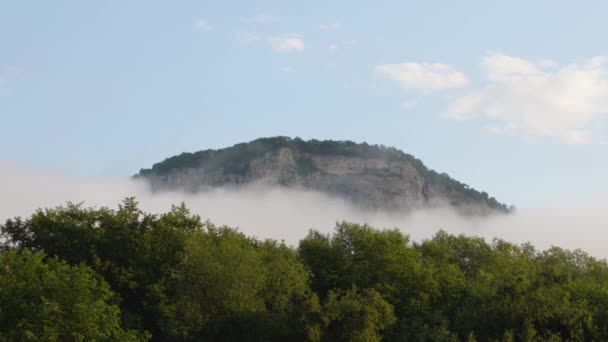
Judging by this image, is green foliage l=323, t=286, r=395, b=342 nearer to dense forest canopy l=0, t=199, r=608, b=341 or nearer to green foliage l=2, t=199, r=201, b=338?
dense forest canopy l=0, t=199, r=608, b=341

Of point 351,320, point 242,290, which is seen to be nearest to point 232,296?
point 242,290

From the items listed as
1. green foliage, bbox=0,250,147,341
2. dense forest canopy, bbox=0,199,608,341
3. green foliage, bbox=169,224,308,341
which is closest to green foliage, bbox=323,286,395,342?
dense forest canopy, bbox=0,199,608,341

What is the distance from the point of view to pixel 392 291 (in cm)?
7250

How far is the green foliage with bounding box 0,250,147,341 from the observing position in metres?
51.3

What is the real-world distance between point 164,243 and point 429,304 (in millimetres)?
21179

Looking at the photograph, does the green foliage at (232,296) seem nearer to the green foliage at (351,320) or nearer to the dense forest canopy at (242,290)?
the dense forest canopy at (242,290)

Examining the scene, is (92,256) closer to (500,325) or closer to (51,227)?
(51,227)

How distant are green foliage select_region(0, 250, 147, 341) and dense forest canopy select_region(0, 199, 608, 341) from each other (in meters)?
0.08

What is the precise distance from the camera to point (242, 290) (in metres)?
64.3

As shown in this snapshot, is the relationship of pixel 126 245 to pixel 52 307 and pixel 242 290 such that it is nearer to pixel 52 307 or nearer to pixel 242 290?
pixel 242 290

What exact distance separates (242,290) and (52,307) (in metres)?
16.2

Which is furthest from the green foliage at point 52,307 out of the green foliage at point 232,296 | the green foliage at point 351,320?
the green foliage at point 351,320

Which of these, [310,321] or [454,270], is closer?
[310,321]

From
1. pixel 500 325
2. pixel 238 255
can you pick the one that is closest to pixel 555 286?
pixel 500 325
